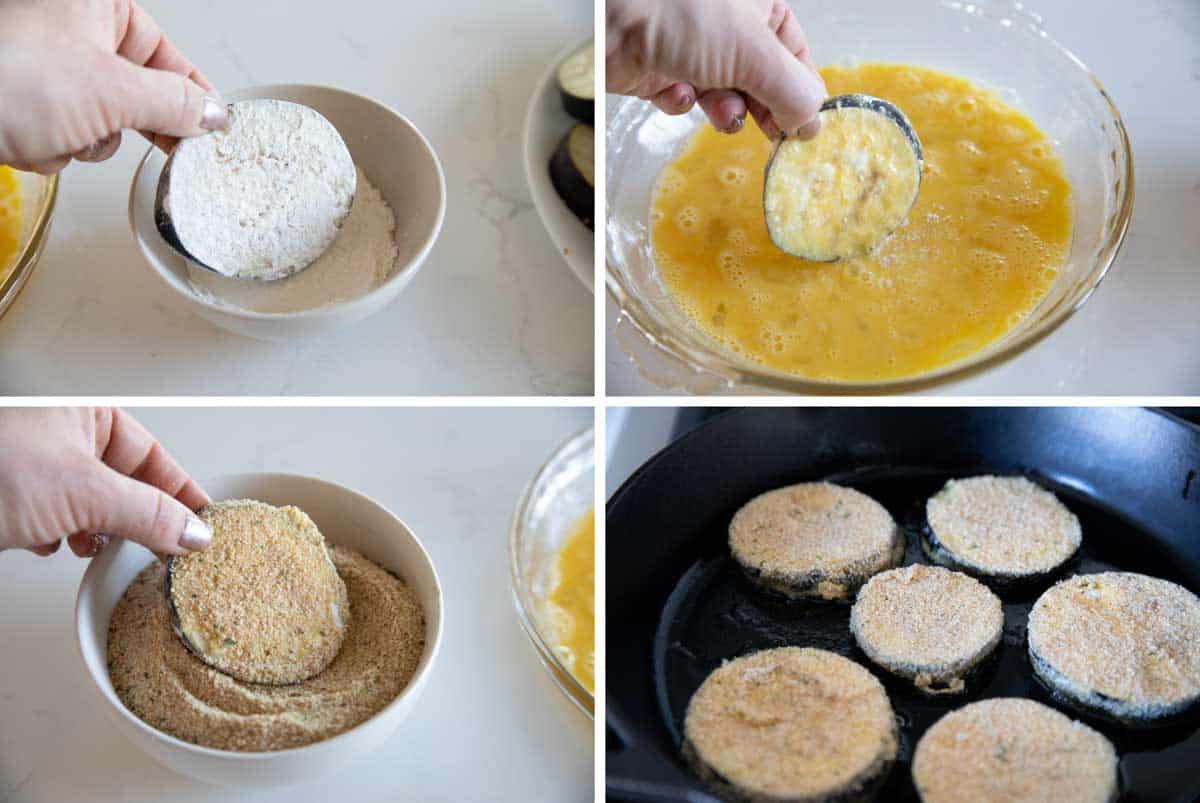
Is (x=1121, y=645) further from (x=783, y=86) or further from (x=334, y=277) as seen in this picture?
(x=334, y=277)

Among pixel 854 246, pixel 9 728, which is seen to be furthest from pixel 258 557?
pixel 854 246

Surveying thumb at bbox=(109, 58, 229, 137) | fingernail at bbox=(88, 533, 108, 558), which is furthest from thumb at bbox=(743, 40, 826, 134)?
fingernail at bbox=(88, 533, 108, 558)

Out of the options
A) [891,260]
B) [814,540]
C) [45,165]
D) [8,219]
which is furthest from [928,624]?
[8,219]

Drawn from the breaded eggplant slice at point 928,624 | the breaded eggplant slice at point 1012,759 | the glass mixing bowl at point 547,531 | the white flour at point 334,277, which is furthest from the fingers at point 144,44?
the breaded eggplant slice at point 1012,759

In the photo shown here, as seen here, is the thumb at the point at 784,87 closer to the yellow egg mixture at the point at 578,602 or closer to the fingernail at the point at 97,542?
the yellow egg mixture at the point at 578,602

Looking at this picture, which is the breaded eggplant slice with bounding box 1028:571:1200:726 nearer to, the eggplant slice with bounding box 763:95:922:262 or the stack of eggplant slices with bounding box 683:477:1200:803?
the stack of eggplant slices with bounding box 683:477:1200:803
